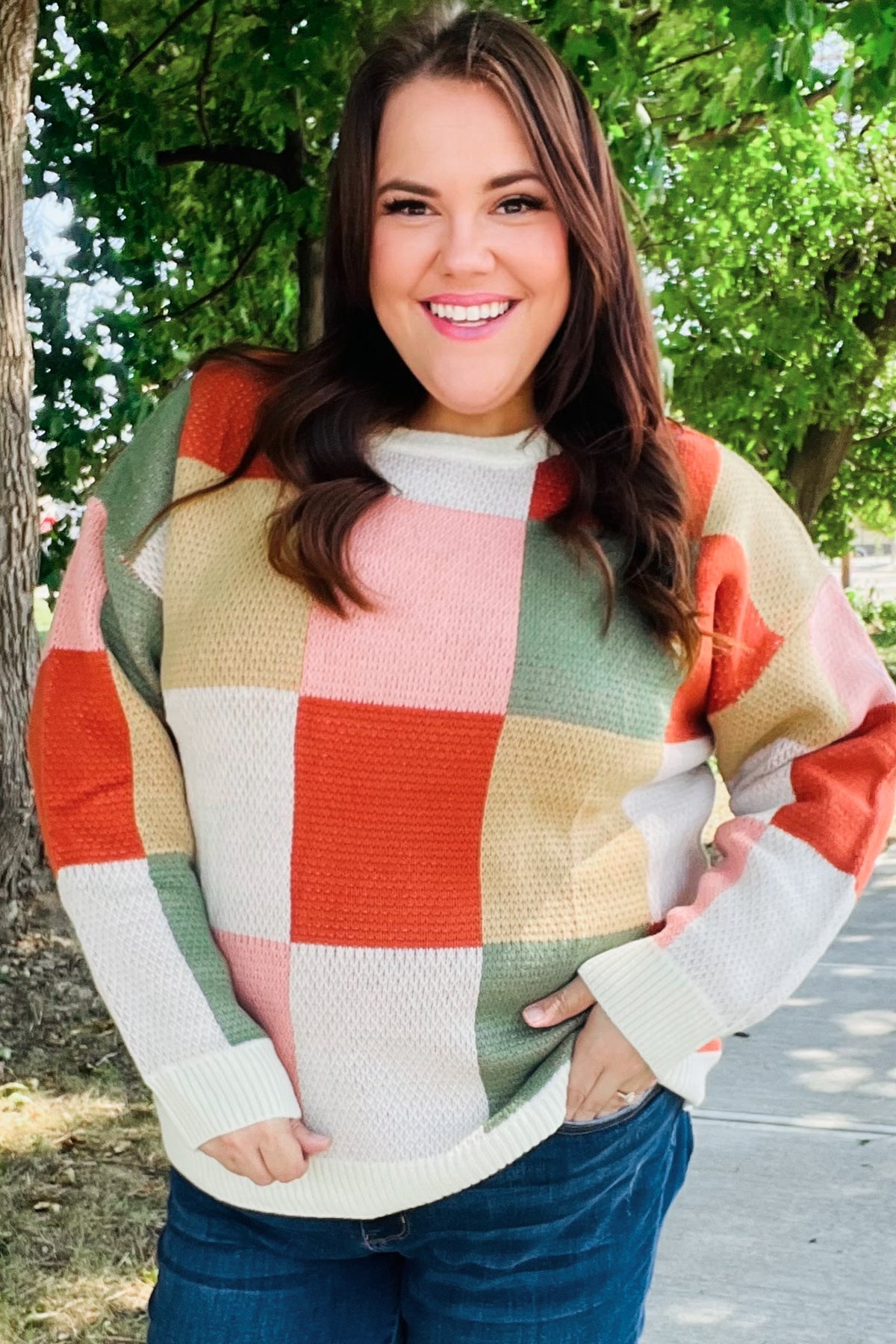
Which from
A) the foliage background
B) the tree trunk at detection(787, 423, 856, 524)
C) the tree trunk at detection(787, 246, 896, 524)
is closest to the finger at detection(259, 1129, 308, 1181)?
the foliage background

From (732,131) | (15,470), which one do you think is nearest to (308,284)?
(732,131)

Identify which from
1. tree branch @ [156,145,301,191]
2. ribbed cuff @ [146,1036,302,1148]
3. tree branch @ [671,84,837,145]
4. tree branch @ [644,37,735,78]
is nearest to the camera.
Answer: ribbed cuff @ [146,1036,302,1148]

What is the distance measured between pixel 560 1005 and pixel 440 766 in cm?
30

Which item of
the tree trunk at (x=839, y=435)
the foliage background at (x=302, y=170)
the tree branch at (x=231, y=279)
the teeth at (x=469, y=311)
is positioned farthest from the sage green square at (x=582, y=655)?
the tree trunk at (x=839, y=435)

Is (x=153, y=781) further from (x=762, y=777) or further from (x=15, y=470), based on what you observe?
(x=15, y=470)

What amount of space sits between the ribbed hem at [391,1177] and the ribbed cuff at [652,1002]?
0.11m

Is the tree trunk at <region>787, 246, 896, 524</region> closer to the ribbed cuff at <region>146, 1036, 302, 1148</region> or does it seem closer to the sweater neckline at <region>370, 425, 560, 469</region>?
the sweater neckline at <region>370, 425, 560, 469</region>

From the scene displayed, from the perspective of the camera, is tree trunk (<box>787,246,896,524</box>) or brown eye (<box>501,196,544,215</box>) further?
tree trunk (<box>787,246,896,524</box>)

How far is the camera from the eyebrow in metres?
1.62

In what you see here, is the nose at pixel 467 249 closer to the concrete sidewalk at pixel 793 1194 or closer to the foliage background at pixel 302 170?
the foliage background at pixel 302 170

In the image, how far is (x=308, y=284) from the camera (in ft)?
20.7

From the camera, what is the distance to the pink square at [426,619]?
1571mm

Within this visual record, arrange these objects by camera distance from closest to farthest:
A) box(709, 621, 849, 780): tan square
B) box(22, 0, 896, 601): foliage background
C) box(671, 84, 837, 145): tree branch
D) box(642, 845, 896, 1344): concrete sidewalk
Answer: box(709, 621, 849, 780): tan square < box(642, 845, 896, 1344): concrete sidewalk < box(22, 0, 896, 601): foliage background < box(671, 84, 837, 145): tree branch

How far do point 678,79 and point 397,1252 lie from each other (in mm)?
5729
